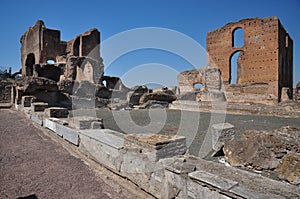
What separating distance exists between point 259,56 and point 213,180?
21088mm

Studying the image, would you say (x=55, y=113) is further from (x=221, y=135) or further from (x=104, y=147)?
(x=221, y=135)

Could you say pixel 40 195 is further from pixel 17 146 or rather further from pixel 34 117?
pixel 34 117

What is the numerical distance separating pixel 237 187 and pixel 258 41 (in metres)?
21.4

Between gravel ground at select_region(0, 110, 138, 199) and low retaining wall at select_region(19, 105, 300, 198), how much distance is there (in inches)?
13.6

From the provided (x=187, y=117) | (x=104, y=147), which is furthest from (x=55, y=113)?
(x=187, y=117)

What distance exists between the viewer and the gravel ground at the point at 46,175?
8.34ft

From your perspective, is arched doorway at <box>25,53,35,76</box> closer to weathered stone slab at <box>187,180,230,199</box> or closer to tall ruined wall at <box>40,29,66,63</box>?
tall ruined wall at <box>40,29,66,63</box>

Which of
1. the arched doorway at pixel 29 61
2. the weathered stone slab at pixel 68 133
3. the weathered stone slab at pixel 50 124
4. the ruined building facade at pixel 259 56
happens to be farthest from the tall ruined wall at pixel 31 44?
the weathered stone slab at pixel 68 133

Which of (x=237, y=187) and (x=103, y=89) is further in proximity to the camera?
(x=103, y=89)

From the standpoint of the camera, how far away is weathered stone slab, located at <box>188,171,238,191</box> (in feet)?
5.67

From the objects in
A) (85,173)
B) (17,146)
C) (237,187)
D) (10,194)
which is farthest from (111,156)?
(17,146)

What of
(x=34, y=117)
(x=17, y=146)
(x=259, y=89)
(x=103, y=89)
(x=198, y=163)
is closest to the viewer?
(x=198, y=163)

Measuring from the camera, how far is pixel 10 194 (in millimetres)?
2447

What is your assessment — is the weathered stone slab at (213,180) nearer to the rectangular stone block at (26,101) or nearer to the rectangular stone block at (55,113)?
the rectangular stone block at (55,113)
